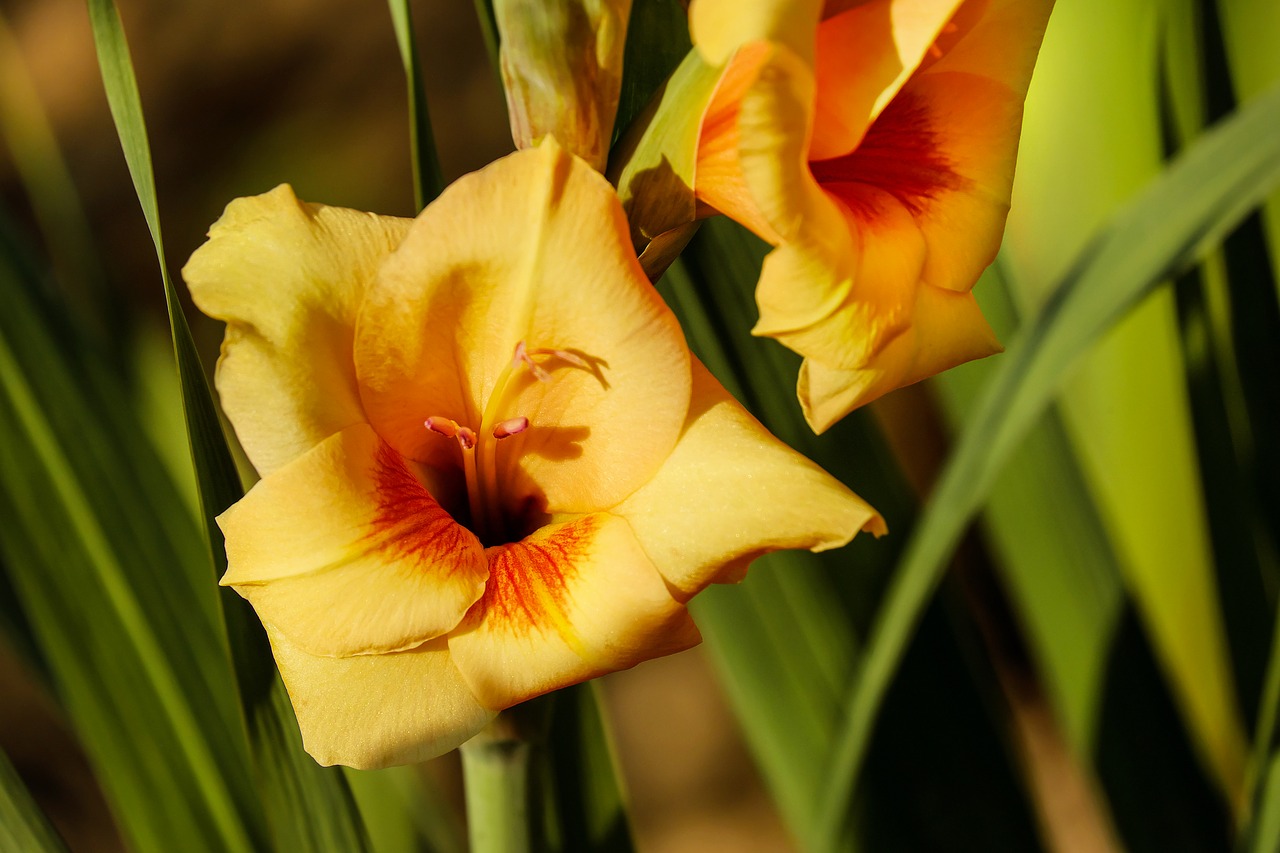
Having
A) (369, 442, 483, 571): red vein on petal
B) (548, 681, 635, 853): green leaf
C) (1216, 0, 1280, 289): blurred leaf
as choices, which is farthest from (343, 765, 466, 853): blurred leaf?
(1216, 0, 1280, 289): blurred leaf

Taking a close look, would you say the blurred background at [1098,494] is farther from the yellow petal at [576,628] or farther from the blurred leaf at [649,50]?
the yellow petal at [576,628]

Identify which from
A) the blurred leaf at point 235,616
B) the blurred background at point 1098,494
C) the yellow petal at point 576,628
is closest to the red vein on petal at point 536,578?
the yellow petal at point 576,628

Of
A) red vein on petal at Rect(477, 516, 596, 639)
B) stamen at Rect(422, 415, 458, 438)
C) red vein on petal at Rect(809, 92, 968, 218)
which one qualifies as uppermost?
red vein on petal at Rect(809, 92, 968, 218)

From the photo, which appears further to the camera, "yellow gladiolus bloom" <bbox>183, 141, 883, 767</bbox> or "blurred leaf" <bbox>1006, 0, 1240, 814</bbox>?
"blurred leaf" <bbox>1006, 0, 1240, 814</bbox>

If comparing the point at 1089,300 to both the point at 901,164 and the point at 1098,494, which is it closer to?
the point at 901,164

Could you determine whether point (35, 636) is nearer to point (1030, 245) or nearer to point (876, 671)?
point (876, 671)

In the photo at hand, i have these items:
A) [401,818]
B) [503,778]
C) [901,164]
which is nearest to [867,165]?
[901,164]

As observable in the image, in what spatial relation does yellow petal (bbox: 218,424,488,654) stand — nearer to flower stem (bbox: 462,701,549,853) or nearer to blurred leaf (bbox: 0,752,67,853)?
flower stem (bbox: 462,701,549,853)
